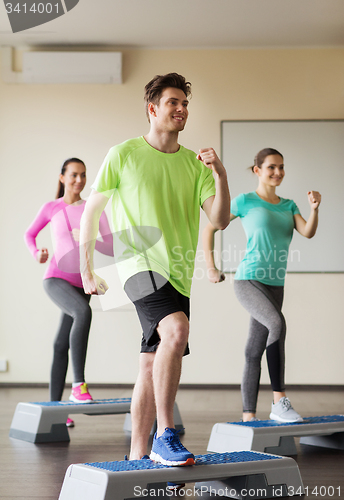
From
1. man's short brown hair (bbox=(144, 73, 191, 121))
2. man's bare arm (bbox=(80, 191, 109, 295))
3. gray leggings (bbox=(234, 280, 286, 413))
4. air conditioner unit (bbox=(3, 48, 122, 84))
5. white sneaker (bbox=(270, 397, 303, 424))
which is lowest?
white sneaker (bbox=(270, 397, 303, 424))

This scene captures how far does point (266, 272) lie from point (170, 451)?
1.44 metres

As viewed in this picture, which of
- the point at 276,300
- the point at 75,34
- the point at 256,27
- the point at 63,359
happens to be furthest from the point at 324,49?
the point at 63,359

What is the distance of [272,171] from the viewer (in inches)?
123

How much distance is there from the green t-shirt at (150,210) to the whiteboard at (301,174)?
3.27 meters

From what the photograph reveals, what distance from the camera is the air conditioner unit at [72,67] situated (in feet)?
17.1

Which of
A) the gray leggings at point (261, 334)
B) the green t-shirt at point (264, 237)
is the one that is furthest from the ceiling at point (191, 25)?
the gray leggings at point (261, 334)

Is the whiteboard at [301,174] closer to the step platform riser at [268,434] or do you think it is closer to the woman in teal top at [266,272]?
the woman in teal top at [266,272]

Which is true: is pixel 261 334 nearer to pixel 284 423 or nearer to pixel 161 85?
pixel 284 423

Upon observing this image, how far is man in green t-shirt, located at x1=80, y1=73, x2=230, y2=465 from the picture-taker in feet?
6.17

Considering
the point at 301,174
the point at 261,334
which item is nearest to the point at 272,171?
the point at 261,334

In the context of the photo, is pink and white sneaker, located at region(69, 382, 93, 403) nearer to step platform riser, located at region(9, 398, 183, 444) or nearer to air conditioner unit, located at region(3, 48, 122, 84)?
step platform riser, located at region(9, 398, 183, 444)

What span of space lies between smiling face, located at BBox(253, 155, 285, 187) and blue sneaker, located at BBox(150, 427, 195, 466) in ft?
5.70

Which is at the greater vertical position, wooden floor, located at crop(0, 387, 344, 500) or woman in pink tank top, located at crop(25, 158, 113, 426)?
woman in pink tank top, located at crop(25, 158, 113, 426)

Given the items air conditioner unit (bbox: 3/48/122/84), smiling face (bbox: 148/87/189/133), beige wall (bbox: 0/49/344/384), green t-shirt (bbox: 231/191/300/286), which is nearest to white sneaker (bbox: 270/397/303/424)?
green t-shirt (bbox: 231/191/300/286)
